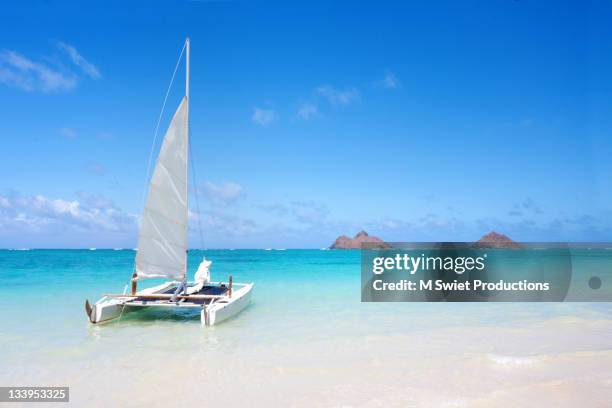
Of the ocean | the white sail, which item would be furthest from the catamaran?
the ocean

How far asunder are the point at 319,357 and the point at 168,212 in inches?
283

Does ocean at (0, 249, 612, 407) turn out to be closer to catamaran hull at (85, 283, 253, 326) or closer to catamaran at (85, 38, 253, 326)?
catamaran hull at (85, 283, 253, 326)

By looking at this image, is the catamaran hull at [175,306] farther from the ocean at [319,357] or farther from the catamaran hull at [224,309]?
the ocean at [319,357]

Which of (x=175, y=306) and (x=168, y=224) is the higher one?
(x=168, y=224)

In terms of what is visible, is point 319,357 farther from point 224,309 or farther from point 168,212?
point 168,212

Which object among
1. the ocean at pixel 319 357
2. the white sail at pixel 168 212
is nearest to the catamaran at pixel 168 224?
the white sail at pixel 168 212

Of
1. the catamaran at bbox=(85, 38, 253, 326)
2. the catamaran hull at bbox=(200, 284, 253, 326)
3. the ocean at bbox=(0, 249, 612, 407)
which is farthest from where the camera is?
the catamaran at bbox=(85, 38, 253, 326)

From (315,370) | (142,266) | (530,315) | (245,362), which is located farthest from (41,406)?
(530,315)

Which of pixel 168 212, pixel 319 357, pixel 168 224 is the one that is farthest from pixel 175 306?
pixel 319 357

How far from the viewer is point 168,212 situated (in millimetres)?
13438

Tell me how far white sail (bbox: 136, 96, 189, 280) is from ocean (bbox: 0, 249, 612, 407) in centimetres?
181

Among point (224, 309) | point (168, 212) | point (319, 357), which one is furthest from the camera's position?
point (168, 212)

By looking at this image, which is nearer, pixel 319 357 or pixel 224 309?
pixel 319 357

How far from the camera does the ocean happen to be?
22.1 ft
